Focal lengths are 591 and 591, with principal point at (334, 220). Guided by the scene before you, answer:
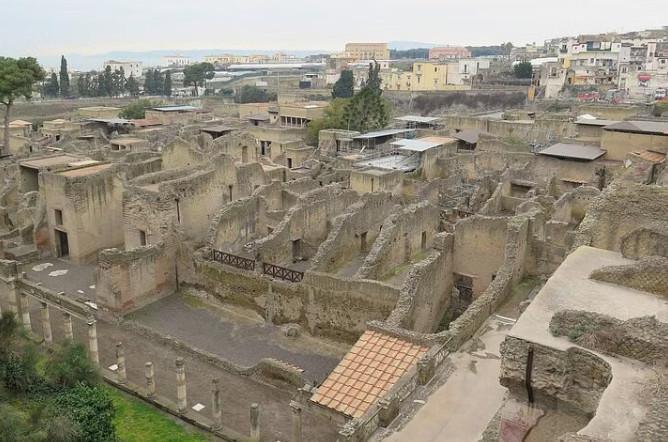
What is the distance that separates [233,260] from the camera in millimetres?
21016

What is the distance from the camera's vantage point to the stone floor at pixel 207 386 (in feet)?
47.6

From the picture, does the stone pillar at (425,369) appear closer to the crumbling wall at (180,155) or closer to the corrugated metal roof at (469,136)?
the crumbling wall at (180,155)

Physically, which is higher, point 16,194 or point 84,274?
point 16,194

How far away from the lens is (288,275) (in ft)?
64.8

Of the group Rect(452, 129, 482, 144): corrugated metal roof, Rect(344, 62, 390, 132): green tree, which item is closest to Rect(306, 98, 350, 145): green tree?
Rect(344, 62, 390, 132): green tree

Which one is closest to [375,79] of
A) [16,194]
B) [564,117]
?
[564,117]

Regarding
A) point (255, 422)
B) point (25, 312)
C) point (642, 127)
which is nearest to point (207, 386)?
point (255, 422)

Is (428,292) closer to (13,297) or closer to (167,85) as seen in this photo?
(13,297)

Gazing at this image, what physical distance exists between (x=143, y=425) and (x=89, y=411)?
2.52 m

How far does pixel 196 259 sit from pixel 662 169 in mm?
20357

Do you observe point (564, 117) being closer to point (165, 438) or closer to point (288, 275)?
A: point (288, 275)

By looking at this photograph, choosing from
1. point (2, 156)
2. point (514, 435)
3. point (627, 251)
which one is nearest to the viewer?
point (514, 435)

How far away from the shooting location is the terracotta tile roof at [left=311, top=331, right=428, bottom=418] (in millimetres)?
12930

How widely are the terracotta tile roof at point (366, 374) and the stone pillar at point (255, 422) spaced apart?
4.88ft
